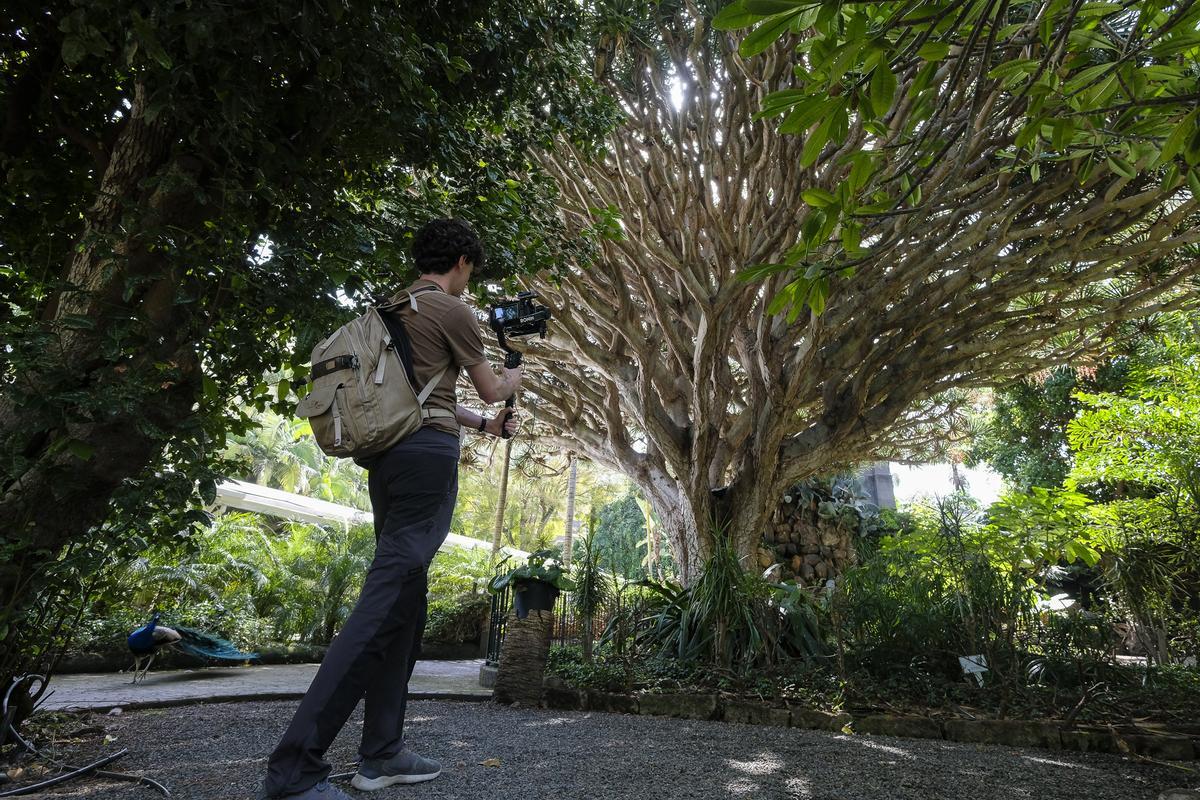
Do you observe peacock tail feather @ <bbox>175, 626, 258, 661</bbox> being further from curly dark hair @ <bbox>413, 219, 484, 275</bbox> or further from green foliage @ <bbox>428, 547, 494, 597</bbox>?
curly dark hair @ <bbox>413, 219, 484, 275</bbox>

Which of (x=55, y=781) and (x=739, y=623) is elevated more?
(x=739, y=623)

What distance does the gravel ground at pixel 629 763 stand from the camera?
2182 millimetres

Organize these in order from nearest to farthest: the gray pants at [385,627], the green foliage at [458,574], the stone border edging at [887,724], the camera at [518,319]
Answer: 1. the gray pants at [385,627]
2. the camera at [518,319]
3. the stone border edging at [887,724]
4. the green foliage at [458,574]

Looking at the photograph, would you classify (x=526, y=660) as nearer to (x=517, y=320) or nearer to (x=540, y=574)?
(x=540, y=574)

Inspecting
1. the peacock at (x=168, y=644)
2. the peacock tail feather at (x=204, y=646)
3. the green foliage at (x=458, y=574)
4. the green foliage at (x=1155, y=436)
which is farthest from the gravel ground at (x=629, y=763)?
the green foliage at (x=458, y=574)

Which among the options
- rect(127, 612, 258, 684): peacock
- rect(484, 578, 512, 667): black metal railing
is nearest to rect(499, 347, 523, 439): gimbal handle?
rect(484, 578, 512, 667): black metal railing

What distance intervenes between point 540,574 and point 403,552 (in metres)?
2.45

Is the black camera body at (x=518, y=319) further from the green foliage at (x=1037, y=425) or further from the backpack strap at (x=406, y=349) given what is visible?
the green foliage at (x=1037, y=425)

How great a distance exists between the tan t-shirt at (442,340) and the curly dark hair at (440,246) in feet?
0.68

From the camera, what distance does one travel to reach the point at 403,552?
1.94m

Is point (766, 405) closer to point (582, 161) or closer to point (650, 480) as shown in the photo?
point (650, 480)

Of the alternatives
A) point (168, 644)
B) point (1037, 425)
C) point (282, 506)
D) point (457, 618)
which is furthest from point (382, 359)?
point (1037, 425)

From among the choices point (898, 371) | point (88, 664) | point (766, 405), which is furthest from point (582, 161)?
point (88, 664)

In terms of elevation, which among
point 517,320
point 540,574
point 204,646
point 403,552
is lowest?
point 204,646
